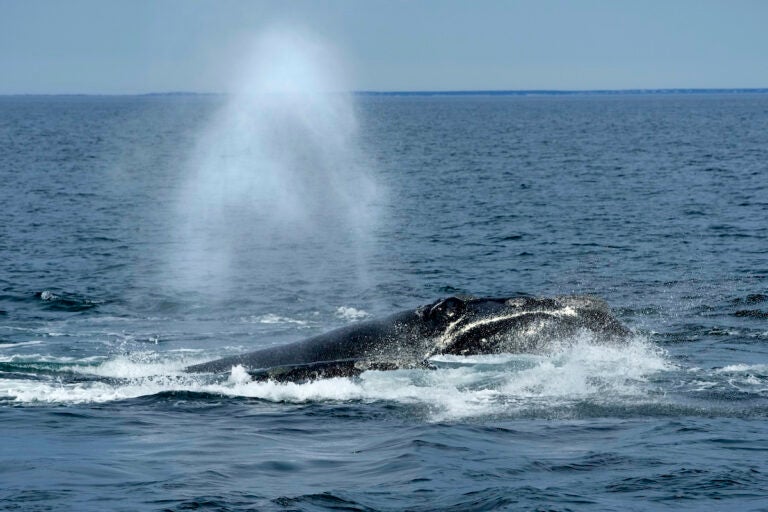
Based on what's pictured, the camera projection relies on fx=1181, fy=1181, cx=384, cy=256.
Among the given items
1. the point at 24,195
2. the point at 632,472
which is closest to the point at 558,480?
the point at 632,472

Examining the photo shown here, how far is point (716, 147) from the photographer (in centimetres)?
10419

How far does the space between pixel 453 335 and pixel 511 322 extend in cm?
99

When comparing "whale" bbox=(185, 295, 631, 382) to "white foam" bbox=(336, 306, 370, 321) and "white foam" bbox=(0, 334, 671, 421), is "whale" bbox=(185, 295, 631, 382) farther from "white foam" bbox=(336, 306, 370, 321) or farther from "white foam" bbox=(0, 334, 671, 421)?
"white foam" bbox=(336, 306, 370, 321)

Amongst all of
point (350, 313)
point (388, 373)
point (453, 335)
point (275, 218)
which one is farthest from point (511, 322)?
point (275, 218)

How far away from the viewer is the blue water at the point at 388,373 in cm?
1471

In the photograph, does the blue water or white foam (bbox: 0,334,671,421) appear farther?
white foam (bbox: 0,334,671,421)

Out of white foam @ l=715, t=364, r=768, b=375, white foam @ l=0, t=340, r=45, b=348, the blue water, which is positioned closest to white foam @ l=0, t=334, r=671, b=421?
the blue water

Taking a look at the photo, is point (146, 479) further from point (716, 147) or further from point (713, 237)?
point (716, 147)

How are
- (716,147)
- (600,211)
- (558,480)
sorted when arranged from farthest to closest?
(716,147) < (600,211) < (558,480)

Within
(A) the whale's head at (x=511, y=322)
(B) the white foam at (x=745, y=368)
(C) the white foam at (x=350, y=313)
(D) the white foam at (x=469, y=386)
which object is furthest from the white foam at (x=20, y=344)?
(B) the white foam at (x=745, y=368)

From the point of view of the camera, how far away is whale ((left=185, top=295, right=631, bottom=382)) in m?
19.6

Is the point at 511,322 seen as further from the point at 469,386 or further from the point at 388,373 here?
the point at 388,373

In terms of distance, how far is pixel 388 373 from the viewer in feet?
64.2

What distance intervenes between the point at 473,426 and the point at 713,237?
28.4 meters
